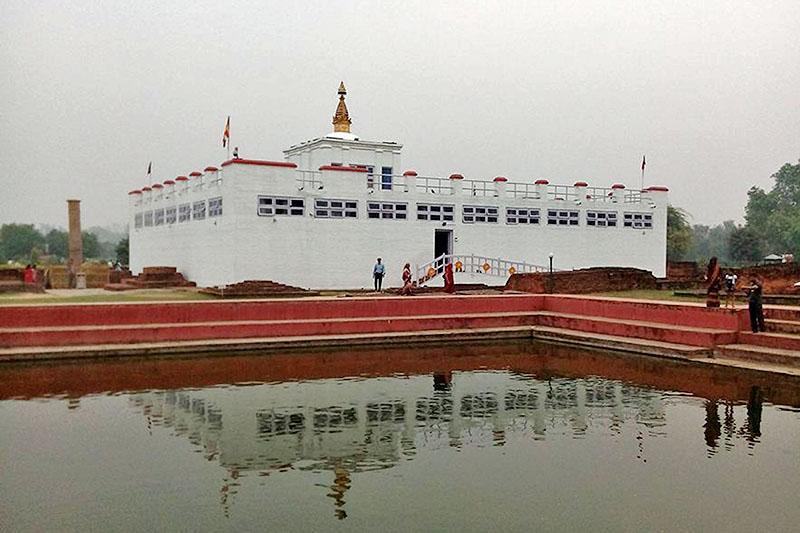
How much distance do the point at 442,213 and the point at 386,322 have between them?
12.0 metres

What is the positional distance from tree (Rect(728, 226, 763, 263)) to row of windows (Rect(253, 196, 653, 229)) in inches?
1404

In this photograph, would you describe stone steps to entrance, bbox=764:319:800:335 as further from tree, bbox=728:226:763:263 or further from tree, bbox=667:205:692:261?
tree, bbox=728:226:763:263

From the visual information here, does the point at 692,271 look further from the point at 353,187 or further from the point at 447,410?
the point at 447,410

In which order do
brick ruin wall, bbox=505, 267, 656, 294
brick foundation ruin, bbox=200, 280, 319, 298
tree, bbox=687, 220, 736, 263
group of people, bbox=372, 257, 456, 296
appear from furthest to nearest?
tree, bbox=687, 220, 736, 263, brick ruin wall, bbox=505, 267, 656, 294, brick foundation ruin, bbox=200, 280, 319, 298, group of people, bbox=372, 257, 456, 296

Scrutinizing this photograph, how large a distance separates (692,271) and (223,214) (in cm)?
2066

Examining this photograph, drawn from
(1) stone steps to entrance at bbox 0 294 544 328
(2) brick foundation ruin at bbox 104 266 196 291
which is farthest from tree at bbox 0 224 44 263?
(1) stone steps to entrance at bbox 0 294 544 328

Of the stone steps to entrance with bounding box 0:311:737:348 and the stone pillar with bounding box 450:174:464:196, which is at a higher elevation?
the stone pillar with bounding box 450:174:464:196

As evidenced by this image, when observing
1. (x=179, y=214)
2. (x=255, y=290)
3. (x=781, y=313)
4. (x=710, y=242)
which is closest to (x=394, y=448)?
(x=781, y=313)

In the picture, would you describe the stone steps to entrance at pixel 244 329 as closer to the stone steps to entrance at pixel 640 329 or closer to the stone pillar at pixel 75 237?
the stone steps to entrance at pixel 640 329

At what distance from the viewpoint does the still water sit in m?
6.34

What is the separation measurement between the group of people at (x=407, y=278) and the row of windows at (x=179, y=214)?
554 cm

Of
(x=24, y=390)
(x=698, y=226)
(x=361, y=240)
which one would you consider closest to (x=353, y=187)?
(x=361, y=240)

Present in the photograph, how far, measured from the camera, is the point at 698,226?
376 feet

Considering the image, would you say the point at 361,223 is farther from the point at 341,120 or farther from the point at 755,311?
the point at 755,311
